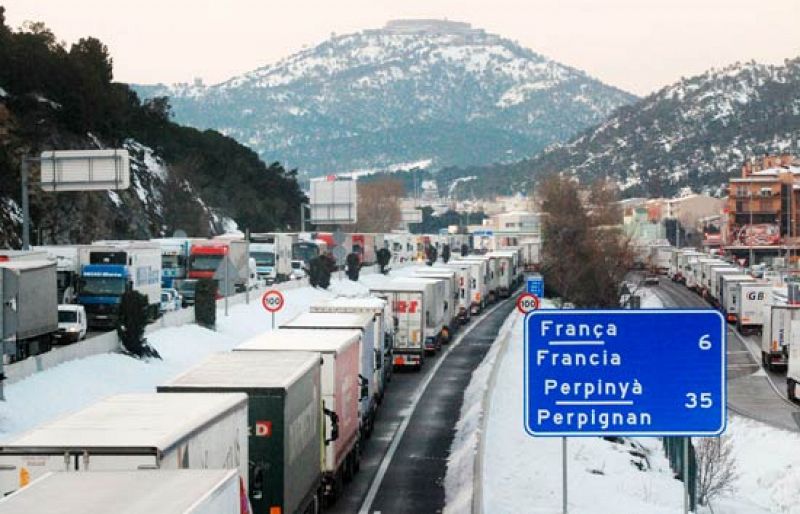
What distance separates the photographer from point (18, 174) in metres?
67.0

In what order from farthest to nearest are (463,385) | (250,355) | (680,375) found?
(463,385) < (250,355) < (680,375)

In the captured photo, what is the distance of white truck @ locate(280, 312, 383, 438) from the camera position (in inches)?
1200

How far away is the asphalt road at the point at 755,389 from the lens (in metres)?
47.9

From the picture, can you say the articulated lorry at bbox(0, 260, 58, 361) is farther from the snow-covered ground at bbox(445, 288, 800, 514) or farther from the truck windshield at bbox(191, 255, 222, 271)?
the truck windshield at bbox(191, 255, 222, 271)

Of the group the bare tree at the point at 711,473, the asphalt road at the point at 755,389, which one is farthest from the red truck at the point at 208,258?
the bare tree at the point at 711,473

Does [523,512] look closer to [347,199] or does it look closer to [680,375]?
[680,375]

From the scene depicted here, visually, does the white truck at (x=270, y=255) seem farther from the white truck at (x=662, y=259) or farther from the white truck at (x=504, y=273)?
the white truck at (x=662, y=259)

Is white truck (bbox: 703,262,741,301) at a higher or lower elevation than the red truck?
lower

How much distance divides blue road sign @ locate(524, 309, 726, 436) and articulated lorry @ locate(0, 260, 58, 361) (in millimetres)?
23177

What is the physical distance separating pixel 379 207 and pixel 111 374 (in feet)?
512

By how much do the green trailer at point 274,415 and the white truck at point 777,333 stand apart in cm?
3990

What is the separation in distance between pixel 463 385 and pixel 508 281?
63810mm

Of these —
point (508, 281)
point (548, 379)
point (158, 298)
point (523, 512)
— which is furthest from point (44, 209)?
point (548, 379)

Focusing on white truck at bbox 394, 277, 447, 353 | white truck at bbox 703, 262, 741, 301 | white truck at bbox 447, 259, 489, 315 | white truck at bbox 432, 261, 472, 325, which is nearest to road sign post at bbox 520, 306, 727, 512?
white truck at bbox 394, 277, 447, 353
